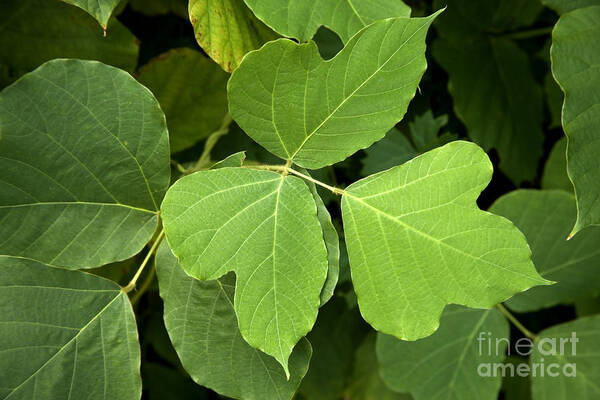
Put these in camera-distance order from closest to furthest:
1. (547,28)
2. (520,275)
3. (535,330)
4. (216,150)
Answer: (520,275) < (216,150) < (547,28) < (535,330)

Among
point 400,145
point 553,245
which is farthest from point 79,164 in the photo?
point 553,245

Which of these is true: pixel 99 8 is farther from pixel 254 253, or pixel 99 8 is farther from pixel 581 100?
pixel 581 100

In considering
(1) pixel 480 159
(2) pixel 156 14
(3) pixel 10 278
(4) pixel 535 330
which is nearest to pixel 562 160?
(4) pixel 535 330

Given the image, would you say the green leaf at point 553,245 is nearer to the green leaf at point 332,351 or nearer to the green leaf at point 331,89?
the green leaf at point 332,351

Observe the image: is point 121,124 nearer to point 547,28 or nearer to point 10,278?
point 10,278

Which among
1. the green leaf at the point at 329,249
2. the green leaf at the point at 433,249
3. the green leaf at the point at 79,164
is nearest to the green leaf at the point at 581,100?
the green leaf at the point at 433,249

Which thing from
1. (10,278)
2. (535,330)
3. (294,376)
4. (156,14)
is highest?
(156,14)

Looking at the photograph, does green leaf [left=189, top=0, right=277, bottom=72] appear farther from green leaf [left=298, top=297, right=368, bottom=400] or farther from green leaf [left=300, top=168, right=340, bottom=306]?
green leaf [left=298, top=297, right=368, bottom=400]
